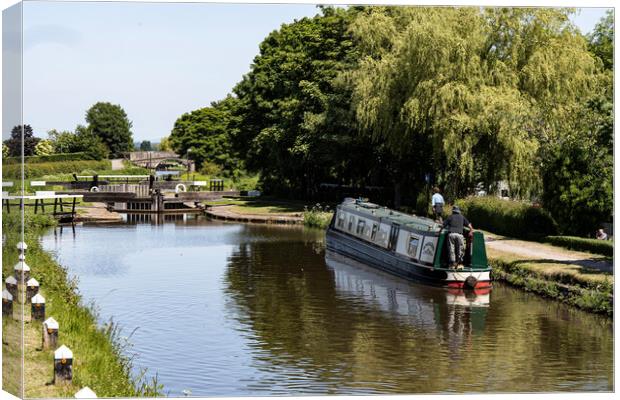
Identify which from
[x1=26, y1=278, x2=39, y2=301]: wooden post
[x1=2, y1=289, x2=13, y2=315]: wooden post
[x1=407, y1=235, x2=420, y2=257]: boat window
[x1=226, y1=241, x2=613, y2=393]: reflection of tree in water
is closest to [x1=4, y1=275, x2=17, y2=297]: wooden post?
[x1=2, y1=289, x2=13, y2=315]: wooden post

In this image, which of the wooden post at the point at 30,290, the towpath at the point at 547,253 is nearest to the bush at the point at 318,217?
the towpath at the point at 547,253

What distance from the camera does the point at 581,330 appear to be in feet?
71.0

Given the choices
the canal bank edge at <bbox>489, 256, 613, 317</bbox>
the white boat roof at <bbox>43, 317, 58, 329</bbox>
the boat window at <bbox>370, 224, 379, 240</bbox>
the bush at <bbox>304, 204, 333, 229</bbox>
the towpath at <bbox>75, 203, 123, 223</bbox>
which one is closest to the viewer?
the white boat roof at <bbox>43, 317, 58, 329</bbox>

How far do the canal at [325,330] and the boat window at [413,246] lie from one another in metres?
0.86

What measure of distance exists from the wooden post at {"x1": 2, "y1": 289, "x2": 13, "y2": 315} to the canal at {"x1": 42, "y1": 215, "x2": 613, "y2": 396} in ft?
11.0

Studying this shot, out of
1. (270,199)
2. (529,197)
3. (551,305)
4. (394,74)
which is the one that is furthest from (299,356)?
(270,199)

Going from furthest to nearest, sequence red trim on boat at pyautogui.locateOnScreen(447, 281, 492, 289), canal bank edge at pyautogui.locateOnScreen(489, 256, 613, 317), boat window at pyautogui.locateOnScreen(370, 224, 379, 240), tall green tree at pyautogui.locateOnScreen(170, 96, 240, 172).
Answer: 1. tall green tree at pyautogui.locateOnScreen(170, 96, 240, 172)
2. boat window at pyautogui.locateOnScreen(370, 224, 379, 240)
3. red trim on boat at pyautogui.locateOnScreen(447, 281, 492, 289)
4. canal bank edge at pyautogui.locateOnScreen(489, 256, 613, 317)

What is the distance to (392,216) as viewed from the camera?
33375 mm

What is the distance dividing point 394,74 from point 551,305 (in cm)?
2152

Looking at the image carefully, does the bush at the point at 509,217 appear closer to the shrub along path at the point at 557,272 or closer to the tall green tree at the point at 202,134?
the shrub along path at the point at 557,272

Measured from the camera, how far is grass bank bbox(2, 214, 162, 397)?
45.6 ft

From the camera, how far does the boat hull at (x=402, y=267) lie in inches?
1071

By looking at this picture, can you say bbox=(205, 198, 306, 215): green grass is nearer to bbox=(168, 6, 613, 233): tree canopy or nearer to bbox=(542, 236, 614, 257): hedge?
bbox=(168, 6, 613, 233): tree canopy

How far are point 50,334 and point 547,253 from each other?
1657 centimetres
